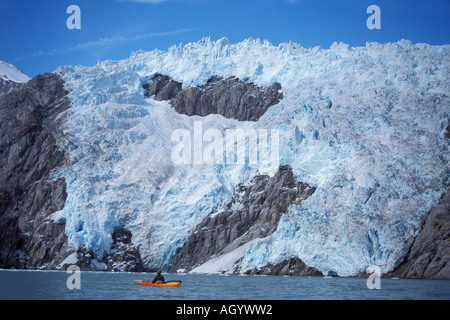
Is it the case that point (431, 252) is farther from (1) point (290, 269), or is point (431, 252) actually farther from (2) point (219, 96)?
(2) point (219, 96)

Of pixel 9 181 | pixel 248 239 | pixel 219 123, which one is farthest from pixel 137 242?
pixel 219 123

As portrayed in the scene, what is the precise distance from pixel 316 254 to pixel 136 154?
3250 centimetres

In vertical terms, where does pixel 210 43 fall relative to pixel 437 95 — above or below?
above

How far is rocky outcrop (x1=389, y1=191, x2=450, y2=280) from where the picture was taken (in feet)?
168

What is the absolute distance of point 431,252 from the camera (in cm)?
5247

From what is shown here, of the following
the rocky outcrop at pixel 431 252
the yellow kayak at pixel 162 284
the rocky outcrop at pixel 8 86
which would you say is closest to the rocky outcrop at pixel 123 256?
the yellow kayak at pixel 162 284

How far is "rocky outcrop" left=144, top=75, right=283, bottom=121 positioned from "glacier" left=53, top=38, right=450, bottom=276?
161cm

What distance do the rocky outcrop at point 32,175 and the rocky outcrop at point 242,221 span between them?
15.2 metres

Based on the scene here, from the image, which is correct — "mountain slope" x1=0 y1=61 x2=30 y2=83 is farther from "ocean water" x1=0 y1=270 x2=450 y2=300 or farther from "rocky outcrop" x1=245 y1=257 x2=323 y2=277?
"ocean water" x1=0 y1=270 x2=450 y2=300

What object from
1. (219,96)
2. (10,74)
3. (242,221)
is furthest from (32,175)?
(10,74)

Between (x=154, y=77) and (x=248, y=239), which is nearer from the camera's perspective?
(x=248, y=239)

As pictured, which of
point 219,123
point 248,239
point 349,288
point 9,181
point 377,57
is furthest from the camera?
point 219,123

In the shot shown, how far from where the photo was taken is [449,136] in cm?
6394
